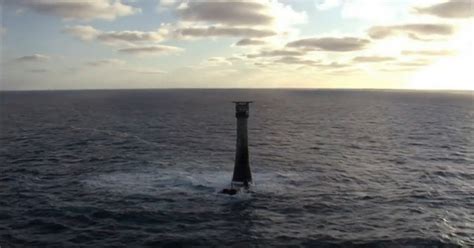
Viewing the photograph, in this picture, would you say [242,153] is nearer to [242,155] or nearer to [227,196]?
[242,155]

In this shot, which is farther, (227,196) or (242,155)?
(242,155)

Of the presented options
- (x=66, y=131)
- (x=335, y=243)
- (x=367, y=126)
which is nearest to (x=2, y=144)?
(x=66, y=131)

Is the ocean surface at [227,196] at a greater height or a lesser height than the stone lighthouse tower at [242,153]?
lesser

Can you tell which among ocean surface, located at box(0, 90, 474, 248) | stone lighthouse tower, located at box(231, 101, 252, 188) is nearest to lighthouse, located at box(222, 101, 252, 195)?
stone lighthouse tower, located at box(231, 101, 252, 188)

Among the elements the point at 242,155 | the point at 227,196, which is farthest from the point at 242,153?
the point at 227,196

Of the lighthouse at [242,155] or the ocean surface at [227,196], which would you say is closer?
the ocean surface at [227,196]

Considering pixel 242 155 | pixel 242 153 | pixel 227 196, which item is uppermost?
pixel 242 153

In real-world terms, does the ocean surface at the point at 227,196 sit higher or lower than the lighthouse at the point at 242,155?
lower

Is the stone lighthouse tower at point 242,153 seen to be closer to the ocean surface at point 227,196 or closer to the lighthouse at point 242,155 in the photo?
the lighthouse at point 242,155

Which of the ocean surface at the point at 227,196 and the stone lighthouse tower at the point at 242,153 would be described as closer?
the ocean surface at the point at 227,196

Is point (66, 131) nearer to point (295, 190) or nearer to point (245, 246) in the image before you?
point (295, 190)

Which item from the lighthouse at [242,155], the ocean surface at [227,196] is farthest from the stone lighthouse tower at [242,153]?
the ocean surface at [227,196]
